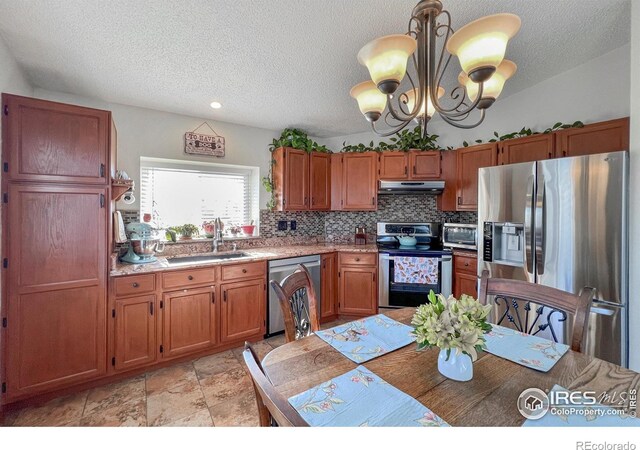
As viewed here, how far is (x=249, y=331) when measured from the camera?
105 inches

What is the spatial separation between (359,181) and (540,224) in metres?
1.98

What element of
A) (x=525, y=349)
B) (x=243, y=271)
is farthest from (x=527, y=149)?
(x=243, y=271)

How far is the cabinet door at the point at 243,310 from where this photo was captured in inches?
100

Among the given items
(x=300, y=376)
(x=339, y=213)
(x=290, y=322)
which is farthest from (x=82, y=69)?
(x=339, y=213)

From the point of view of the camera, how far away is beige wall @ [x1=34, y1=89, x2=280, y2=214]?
260cm

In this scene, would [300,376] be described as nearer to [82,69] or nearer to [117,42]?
[117,42]

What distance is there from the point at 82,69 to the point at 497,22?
268 centimetres

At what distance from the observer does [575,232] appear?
71.2 inches

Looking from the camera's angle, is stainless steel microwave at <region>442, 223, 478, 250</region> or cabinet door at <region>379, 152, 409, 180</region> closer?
stainless steel microwave at <region>442, 223, 478, 250</region>

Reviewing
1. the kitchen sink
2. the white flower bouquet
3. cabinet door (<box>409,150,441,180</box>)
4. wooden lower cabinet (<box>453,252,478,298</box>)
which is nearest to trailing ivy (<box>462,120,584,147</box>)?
cabinet door (<box>409,150,441,180</box>)

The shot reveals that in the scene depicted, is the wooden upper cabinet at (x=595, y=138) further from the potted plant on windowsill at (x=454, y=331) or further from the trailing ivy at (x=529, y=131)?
the potted plant on windowsill at (x=454, y=331)

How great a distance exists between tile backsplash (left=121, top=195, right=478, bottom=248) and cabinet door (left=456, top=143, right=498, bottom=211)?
0.30 meters

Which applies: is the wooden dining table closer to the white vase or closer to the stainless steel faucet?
the white vase

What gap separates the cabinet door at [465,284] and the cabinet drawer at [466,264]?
44 millimetres
